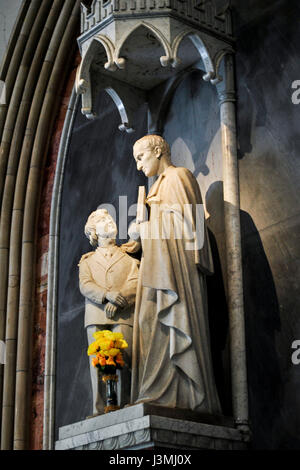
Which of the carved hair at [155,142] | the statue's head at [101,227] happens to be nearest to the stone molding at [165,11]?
the carved hair at [155,142]

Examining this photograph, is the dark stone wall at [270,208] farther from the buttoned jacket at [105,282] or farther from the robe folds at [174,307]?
the buttoned jacket at [105,282]

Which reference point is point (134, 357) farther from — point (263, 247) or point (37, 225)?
point (37, 225)

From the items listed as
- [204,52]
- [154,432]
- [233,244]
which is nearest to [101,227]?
Answer: [233,244]

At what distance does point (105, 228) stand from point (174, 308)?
3.40 ft

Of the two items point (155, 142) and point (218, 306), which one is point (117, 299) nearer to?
point (218, 306)

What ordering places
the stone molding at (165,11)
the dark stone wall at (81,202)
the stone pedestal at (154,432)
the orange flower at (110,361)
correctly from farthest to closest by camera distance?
1. the dark stone wall at (81,202)
2. the stone molding at (165,11)
3. the orange flower at (110,361)
4. the stone pedestal at (154,432)

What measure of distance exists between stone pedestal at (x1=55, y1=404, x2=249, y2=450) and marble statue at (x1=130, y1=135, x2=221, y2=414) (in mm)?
137

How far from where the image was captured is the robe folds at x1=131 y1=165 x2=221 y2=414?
5535 millimetres

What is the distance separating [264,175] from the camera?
623cm

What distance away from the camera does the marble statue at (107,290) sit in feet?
19.7

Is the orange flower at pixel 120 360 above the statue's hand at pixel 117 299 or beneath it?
beneath

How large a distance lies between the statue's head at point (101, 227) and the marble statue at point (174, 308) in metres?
0.31

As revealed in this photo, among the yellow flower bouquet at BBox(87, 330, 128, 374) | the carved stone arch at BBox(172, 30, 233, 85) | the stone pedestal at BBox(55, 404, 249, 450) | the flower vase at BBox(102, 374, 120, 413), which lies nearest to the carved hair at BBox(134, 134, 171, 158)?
the carved stone arch at BBox(172, 30, 233, 85)

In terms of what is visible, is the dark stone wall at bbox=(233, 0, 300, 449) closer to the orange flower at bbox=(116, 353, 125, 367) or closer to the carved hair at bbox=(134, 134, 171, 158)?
the carved hair at bbox=(134, 134, 171, 158)
